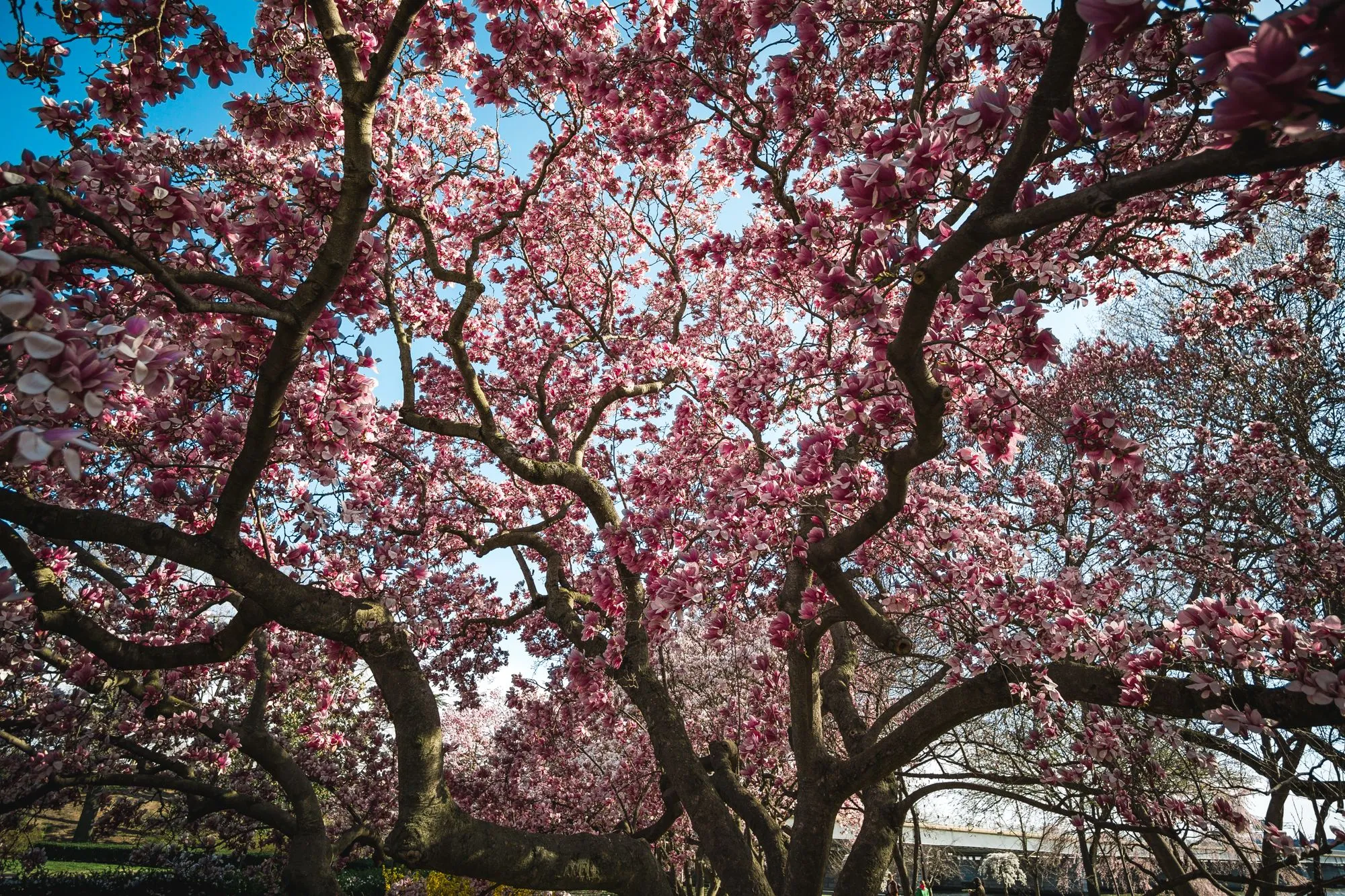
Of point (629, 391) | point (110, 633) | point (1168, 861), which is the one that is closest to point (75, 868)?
point (110, 633)

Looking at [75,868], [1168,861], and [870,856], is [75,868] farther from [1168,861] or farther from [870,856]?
[1168,861]

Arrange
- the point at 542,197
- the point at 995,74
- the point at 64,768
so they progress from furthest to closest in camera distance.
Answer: the point at 542,197 → the point at 64,768 → the point at 995,74

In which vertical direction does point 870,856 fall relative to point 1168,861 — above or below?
above

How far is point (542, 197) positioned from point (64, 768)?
782 cm

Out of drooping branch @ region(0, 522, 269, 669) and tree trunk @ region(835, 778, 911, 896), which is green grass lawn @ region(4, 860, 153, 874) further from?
tree trunk @ region(835, 778, 911, 896)

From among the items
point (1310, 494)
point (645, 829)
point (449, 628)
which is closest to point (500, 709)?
point (449, 628)

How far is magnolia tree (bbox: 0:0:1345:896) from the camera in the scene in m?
2.33

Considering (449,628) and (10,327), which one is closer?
(10,327)

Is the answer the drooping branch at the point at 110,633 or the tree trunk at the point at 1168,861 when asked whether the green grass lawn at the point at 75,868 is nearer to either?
the drooping branch at the point at 110,633

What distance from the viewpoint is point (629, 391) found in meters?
6.83

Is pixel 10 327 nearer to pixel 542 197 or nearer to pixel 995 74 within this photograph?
pixel 995 74

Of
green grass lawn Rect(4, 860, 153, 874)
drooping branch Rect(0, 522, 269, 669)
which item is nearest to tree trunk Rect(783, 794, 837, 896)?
drooping branch Rect(0, 522, 269, 669)

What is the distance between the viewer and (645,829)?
6.52 m

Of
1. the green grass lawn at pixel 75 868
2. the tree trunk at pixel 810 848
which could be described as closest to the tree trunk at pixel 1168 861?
the tree trunk at pixel 810 848
